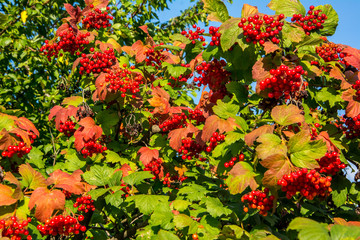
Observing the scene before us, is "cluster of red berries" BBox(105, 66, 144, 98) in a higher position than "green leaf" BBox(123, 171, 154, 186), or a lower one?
higher

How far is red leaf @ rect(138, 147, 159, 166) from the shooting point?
395 cm

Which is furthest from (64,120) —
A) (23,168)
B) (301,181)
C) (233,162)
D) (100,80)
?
(301,181)

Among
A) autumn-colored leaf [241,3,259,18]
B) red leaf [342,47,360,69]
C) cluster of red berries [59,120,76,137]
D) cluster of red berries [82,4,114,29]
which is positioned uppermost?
cluster of red berries [82,4,114,29]

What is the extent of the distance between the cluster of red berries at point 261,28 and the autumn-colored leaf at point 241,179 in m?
1.11

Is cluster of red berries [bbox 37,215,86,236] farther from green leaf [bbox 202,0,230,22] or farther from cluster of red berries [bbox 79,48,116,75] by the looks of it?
green leaf [bbox 202,0,230,22]

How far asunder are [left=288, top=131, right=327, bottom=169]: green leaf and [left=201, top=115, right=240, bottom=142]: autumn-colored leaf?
67cm

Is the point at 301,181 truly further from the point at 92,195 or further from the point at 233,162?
the point at 92,195

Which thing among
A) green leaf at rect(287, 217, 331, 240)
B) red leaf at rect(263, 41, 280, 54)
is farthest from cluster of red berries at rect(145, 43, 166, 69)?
green leaf at rect(287, 217, 331, 240)

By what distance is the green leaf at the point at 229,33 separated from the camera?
2.94m

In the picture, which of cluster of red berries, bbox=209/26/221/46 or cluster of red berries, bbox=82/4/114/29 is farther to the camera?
cluster of red berries, bbox=82/4/114/29

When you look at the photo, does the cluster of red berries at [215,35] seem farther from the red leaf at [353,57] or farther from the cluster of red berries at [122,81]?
the red leaf at [353,57]

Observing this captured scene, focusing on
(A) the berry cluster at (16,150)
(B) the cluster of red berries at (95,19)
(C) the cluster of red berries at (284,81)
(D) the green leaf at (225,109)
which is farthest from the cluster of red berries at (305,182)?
→ (B) the cluster of red berries at (95,19)

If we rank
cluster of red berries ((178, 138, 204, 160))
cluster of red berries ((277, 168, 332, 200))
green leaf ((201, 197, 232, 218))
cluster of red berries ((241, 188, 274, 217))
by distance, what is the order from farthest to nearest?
cluster of red berries ((178, 138, 204, 160)) < green leaf ((201, 197, 232, 218)) < cluster of red berries ((241, 188, 274, 217)) < cluster of red berries ((277, 168, 332, 200))

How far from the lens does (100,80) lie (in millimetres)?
3992
